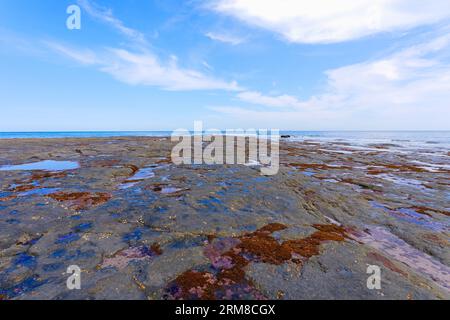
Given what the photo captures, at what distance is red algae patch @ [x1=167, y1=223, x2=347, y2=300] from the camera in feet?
19.4

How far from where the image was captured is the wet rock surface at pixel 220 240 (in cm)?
614

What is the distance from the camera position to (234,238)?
891 centimetres

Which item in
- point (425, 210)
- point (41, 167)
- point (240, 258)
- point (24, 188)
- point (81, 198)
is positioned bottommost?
point (425, 210)

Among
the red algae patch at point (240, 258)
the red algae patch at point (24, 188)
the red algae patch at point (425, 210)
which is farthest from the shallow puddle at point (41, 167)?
the red algae patch at point (425, 210)

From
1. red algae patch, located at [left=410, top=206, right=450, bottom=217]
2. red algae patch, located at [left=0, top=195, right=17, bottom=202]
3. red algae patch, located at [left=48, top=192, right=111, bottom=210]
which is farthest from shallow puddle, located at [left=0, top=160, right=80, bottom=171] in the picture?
red algae patch, located at [left=410, top=206, right=450, bottom=217]

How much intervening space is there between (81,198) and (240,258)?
35.9 feet

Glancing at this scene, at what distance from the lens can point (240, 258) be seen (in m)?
7.46

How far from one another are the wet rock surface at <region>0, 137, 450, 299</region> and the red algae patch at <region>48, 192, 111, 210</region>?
6 centimetres

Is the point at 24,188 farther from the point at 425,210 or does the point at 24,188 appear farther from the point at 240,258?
the point at 425,210

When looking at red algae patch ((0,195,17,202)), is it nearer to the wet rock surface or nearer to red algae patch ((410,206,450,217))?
the wet rock surface

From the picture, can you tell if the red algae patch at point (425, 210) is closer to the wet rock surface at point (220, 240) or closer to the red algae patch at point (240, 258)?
the wet rock surface at point (220, 240)

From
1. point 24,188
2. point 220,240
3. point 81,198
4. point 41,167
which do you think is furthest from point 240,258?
point 41,167

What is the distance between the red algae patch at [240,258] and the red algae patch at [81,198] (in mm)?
8064
